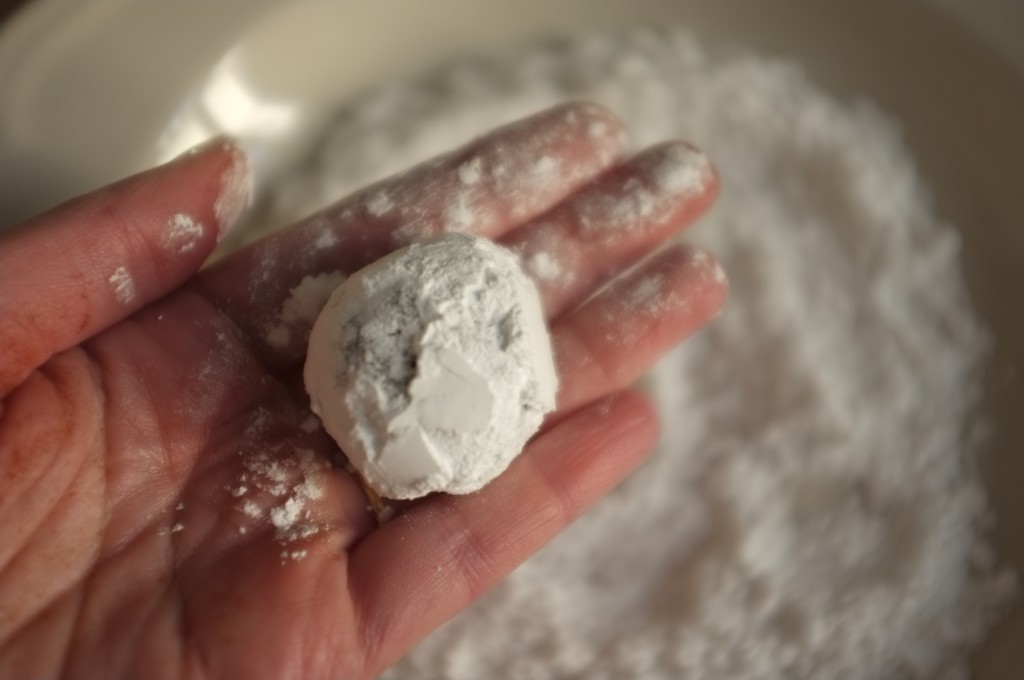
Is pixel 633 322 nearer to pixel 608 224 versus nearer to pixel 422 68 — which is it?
pixel 608 224

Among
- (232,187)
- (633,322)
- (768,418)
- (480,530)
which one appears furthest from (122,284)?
(768,418)

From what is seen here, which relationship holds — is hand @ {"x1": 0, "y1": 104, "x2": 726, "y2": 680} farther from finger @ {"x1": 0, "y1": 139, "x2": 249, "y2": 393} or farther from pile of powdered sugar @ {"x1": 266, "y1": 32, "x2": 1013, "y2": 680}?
pile of powdered sugar @ {"x1": 266, "y1": 32, "x2": 1013, "y2": 680}

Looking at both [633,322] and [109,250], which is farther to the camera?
[633,322]

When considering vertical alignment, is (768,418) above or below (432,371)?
below

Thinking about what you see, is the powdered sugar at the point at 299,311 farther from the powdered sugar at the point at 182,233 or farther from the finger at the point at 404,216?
the powdered sugar at the point at 182,233

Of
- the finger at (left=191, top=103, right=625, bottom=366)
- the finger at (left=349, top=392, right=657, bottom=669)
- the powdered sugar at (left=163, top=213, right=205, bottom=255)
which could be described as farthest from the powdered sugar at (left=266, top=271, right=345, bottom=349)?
the finger at (left=349, top=392, right=657, bottom=669)

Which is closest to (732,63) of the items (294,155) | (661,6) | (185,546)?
(661,6)

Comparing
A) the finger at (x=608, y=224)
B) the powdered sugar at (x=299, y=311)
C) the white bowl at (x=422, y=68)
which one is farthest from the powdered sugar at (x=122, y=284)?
the finger at (x=608, y=224)
